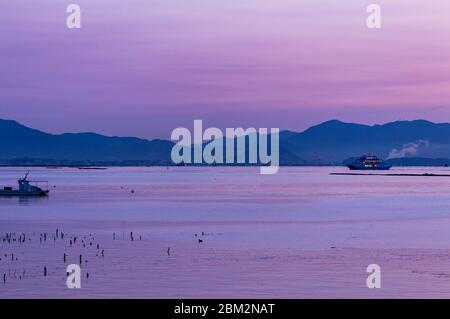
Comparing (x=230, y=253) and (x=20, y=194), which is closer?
(x=230, y=253)

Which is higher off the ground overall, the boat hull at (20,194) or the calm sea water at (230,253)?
the boat hull at (20,194)

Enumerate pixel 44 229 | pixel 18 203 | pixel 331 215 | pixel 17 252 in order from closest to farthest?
pixel 17 252, pixel 44 229, pixel 331 215, pixel 18 203

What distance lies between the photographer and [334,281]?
33.4 metres

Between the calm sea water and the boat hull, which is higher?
the boat hull

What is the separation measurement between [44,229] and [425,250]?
2582cm

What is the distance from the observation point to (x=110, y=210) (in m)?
80.4

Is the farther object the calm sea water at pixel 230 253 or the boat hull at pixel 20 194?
the boat hull at pixel 20 194

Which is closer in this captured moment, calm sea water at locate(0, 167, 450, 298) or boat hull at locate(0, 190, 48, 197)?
calm sea water at locate(0, 167, 450, 298)

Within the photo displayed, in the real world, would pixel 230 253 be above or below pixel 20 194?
below
